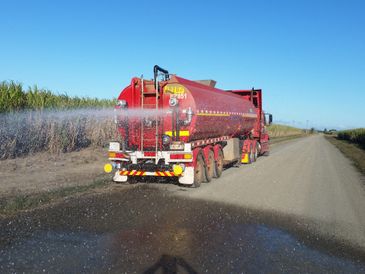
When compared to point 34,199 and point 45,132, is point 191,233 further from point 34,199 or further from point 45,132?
point 45,132

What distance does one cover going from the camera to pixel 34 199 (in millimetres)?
8773

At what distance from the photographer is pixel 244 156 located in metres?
18.0

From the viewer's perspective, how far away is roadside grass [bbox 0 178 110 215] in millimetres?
7906

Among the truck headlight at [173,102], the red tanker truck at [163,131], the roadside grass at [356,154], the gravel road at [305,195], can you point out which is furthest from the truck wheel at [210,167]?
the roadside grass at [356,154]

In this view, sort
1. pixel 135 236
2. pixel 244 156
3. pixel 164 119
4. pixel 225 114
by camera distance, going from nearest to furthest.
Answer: pixel 135 236 → pixel 164 119 → pixel 225 114 → pixel 244 156

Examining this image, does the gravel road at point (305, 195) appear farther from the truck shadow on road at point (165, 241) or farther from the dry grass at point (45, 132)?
the dry grass at point (45, 132)

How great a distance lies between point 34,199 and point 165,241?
4471 millimetres

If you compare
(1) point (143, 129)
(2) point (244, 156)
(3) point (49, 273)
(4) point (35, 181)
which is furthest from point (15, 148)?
(3) point (49, 273)

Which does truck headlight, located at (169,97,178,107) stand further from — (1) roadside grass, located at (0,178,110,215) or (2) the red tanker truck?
(1) roadside grass, located at (0,178,110,215)

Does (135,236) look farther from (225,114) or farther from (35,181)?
(225,114)

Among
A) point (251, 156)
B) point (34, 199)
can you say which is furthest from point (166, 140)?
point (251, 156)

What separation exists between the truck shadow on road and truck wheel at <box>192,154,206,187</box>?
2.63 metres

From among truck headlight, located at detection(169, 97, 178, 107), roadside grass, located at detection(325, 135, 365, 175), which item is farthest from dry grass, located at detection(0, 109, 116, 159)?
roadside grass, located at detection(325, 135, 365, 175)

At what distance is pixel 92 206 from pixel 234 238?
12.3ft
